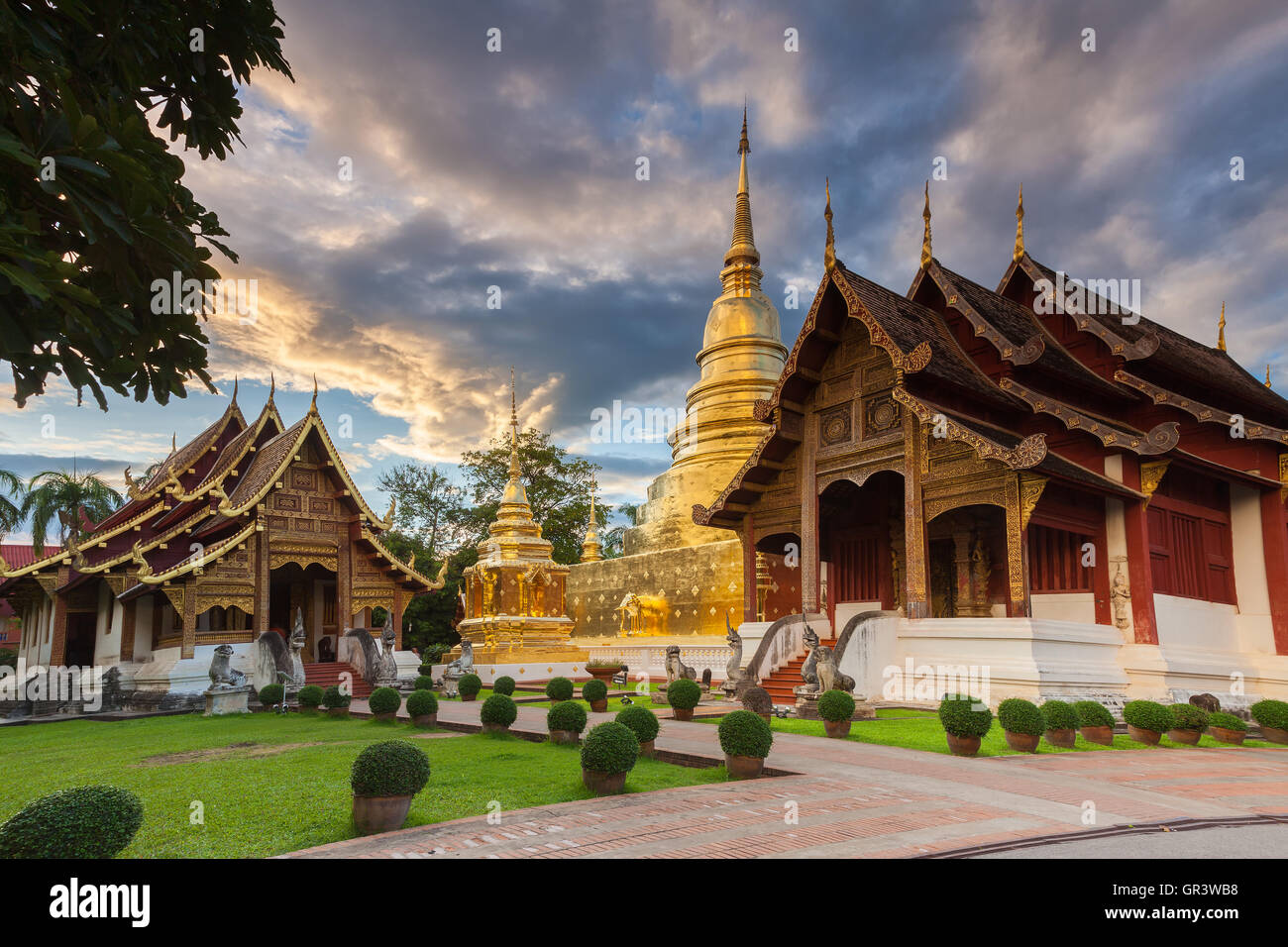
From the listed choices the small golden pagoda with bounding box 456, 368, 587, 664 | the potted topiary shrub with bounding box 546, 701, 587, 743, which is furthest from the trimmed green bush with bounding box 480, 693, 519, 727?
the small golden pagoda with bounding box 456, 368, 587, 664

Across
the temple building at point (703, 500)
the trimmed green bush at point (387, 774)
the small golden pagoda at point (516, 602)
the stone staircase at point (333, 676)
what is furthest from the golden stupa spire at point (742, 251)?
the trimmed green bush at point (387, 774)

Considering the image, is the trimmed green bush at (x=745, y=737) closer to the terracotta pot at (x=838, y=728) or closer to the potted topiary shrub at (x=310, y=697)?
the terracotta pot at (x=838, y=728)

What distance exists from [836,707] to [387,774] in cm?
713

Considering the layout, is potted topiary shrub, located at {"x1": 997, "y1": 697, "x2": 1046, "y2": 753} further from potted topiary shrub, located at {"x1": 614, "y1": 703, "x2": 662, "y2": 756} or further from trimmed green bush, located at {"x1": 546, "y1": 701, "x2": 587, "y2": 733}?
trimmed green bush, located at {"x1": 546, "y1": 701, "x2": 587, "y2": 733}

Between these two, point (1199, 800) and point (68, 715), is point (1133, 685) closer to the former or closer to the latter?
point (1199, 800)

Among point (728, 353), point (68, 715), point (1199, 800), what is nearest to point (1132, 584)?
point (1199, 800)

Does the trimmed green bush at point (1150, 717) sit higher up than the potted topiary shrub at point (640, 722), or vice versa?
the potted topiary shrub at point (640, 722)

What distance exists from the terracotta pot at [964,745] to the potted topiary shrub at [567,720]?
4.35 m

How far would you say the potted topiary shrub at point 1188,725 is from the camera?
11992mm

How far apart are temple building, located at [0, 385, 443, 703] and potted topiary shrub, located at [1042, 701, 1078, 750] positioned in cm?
1465

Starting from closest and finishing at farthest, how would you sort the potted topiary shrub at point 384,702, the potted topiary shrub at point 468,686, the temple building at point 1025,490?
1. the potted topiary shrub at point 384,702
2. the temple building at point 1025,490
3. the potted topiary shrub at point 468,686
